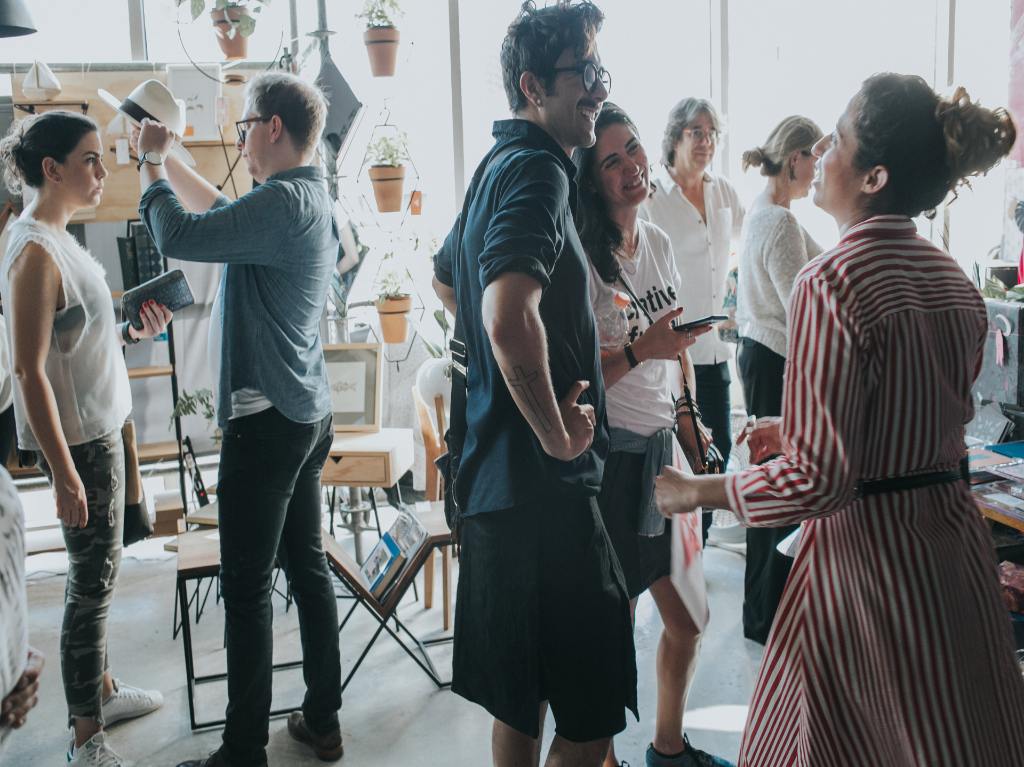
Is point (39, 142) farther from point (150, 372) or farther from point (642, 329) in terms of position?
point (150, 372)

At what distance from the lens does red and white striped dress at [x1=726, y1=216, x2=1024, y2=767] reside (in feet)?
4.38

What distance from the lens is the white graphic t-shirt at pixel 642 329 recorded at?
82.7 inches

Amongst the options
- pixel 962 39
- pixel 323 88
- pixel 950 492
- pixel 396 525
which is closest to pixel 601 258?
pixel 950 492

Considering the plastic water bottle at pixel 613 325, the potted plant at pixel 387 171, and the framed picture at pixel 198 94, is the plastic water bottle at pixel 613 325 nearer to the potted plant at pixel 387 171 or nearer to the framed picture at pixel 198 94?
the potted plant at pixel 387 171

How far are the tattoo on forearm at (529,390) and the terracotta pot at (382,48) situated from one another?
120 inches

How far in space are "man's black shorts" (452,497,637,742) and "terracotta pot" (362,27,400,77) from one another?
3005 mm

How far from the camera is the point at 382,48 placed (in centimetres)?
413

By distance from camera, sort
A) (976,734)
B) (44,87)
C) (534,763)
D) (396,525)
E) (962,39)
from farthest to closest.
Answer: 1. (962,39)
2. (44,87)
3. (396,525)
4. (534,763)
5. (976,734)

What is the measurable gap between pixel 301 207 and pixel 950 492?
1.53 metres

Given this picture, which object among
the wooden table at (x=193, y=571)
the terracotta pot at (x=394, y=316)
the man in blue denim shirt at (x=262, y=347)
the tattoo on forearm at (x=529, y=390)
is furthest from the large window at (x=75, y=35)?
the tattoo on forearm at (x=529, y=390)

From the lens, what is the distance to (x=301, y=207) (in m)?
2.25

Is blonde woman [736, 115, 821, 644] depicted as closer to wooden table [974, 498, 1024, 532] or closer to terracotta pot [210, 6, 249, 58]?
wooden table [974, 498, 1024, 532]

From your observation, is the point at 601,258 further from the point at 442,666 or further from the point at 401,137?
the point at 401,137

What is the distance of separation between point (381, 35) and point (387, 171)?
572mm
